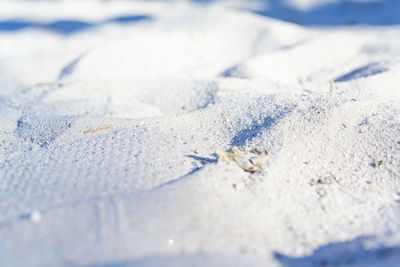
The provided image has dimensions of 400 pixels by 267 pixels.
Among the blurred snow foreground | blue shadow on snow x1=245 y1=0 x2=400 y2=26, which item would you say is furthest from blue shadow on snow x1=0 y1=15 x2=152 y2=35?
the blurred snow foreground

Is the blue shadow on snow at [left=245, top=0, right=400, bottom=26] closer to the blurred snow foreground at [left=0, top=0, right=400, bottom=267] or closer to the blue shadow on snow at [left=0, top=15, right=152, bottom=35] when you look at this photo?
the blue shadow on snow at [left=0, top=15, right=152, bottom=35]

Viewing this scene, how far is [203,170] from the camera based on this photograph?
62.1 inches

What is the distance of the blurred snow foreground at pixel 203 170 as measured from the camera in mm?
1244

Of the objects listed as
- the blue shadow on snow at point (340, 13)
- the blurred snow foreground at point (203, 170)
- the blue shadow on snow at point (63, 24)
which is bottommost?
the blue shadow on snow at point (63, 24)

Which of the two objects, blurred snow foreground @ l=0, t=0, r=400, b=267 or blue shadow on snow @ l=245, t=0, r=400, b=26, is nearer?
blurred snow foreground @ l=0, t=0, r=400, b=267

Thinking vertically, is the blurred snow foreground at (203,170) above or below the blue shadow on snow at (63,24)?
above

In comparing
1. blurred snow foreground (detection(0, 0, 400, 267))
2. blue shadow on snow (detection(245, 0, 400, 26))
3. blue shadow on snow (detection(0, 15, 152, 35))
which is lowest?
blue shadow on snow (detection(0, 15, 152, 35))

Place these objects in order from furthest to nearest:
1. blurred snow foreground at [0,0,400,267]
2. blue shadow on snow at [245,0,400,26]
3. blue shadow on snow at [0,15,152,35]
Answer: blue shadow on snow at [0,15,152,35], blue shadow on snow at [245,0,400,26], blurred snow foreground at [0,0,400,267]

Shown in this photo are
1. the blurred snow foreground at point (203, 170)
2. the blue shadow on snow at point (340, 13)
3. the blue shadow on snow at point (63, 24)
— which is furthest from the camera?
the blue shadow on snow at point (63, 24)

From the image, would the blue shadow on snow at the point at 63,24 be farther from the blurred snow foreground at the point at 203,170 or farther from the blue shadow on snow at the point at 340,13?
the blurred snow foreground at the point at 203,170

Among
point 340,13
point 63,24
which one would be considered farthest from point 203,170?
point 340,13

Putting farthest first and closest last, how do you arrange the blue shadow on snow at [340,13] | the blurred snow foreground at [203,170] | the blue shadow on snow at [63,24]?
the blue shadow on snow at [63,24] → the blue shadow on snow at [340,13] → the blurred snow foreground at [203,170]

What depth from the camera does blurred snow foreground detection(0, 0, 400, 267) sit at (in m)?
1.24

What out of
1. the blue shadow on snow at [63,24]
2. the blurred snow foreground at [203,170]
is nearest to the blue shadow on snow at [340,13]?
the blue shadow on snow at [63,24]
